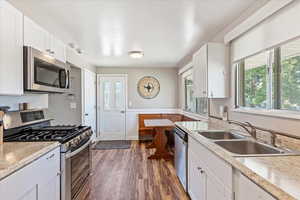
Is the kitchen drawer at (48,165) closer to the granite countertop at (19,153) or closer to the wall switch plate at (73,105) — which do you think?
the granite countertop at (19,153)

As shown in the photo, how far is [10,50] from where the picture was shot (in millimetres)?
1768

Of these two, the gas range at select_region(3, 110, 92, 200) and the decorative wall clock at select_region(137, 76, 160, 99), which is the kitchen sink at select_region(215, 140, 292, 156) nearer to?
the gas range at select_region(3, 110, 92, 200)

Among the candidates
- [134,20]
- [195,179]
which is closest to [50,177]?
[195,179]

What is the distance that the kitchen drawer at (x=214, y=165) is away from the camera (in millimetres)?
1433

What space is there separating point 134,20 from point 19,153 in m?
1.93

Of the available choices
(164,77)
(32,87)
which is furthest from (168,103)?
(32,87)

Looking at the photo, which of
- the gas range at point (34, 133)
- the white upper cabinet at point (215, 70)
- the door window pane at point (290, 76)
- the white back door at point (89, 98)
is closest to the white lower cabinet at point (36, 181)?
the gas range at point (34, 133)

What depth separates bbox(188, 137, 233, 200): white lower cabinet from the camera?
4.84 ft

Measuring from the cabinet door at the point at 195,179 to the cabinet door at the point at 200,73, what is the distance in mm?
939

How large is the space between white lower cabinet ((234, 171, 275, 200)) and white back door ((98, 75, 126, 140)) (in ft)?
17.4

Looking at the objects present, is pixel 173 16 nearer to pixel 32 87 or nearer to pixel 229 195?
pixel 32 87

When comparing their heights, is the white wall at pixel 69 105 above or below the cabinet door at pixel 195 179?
above

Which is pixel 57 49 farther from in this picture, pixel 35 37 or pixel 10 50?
pixel 10 50

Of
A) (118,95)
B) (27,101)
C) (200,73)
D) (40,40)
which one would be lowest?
(27,101)
